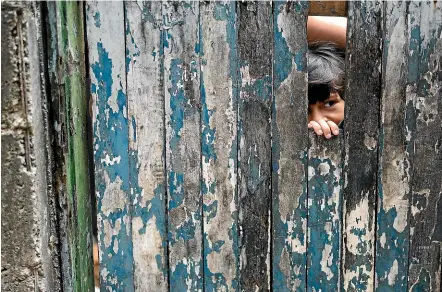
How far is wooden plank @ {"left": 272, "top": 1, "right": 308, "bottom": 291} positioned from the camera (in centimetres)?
223

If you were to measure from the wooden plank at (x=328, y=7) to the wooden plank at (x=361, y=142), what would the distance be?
29mm

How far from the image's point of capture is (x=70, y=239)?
230 centimetres

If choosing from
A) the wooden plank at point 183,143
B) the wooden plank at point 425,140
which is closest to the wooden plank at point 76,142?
the wooden plank at point 183,143

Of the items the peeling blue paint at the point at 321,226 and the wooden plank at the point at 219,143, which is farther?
A: the peeling blue paint at the point at 321,226

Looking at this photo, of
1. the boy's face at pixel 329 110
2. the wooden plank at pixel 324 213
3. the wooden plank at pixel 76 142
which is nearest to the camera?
the wooden plank at pixel 76 142

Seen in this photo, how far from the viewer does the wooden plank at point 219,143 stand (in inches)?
87.7

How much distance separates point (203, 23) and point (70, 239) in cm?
90

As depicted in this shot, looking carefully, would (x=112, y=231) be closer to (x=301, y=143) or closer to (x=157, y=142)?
(x=157, y=142)

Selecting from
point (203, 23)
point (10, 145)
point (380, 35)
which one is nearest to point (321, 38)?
point (380, 35)

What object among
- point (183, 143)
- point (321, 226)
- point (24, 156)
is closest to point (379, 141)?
point (321, 226)

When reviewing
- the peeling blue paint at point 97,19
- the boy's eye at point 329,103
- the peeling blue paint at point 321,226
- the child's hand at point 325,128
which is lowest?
the peeling blue paint at point 321,226

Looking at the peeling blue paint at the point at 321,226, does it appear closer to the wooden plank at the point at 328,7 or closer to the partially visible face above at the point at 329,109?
the partially visible face above at the point at 329,109

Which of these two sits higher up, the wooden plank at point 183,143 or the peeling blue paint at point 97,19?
the peeling blue paint at point 97,19

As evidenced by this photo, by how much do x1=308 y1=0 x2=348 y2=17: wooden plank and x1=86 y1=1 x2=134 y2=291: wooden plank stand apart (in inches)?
26.2
